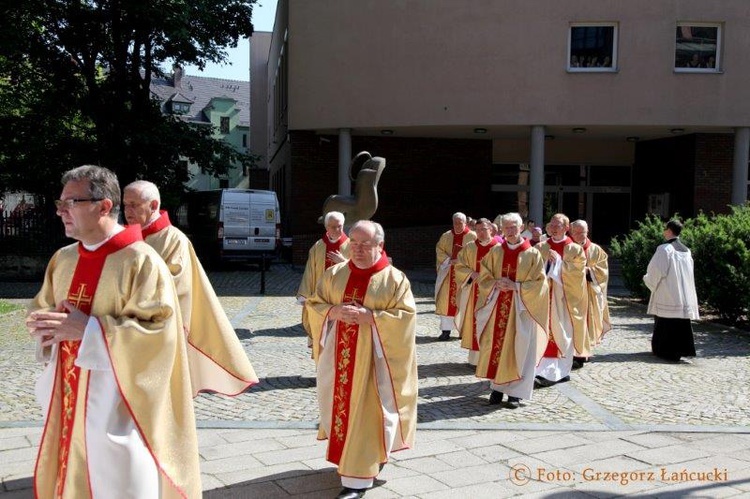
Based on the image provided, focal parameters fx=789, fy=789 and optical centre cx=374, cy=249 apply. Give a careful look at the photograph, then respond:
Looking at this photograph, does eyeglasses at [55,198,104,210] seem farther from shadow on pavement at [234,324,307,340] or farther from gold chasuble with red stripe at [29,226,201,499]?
shadow on pavement at [234,324,307,340]

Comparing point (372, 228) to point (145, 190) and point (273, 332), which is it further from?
point (273, 332)

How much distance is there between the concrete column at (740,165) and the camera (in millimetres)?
20953

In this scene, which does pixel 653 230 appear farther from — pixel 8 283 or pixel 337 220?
pixel 8 283

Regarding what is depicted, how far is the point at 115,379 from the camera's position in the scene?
363 cm

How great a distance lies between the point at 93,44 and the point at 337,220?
1354 centimetres

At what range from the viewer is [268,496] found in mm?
5039

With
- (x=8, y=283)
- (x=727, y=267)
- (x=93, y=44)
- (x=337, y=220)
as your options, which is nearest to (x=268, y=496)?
(x=337, y=220)

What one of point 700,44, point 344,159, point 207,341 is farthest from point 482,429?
point 700,44

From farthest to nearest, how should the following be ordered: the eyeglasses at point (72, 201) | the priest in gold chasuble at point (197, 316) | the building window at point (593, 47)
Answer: the building window at point (593, 47) < the priest in gold chasuble at point (197, 316) < the eyeglasses at point (72, 201)

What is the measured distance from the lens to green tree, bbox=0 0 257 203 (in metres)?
19.0

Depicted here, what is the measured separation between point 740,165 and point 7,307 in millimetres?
17954

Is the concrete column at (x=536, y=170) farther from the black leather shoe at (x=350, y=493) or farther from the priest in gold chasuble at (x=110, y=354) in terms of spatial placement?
the priest in gold chasuble at (x=110, y=354)

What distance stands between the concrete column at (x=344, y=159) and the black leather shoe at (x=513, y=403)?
1496 cm

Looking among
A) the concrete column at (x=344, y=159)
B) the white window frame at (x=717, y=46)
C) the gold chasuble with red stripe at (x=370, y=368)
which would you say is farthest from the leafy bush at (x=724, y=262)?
the concrete column at (x=344, y=159)
